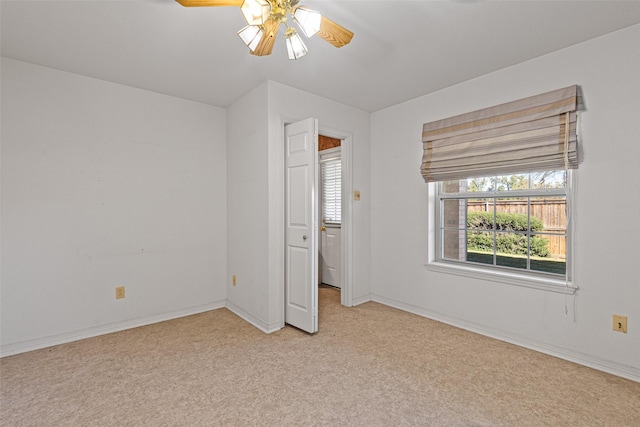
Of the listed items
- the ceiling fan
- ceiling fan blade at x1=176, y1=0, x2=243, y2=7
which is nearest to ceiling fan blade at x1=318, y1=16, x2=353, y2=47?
the ceiling fan

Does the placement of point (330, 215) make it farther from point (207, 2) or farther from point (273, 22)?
point (207, 2)

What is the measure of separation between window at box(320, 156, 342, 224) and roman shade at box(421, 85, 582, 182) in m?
1.43

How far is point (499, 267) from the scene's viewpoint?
2.88 m

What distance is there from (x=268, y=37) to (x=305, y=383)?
2.13 meters

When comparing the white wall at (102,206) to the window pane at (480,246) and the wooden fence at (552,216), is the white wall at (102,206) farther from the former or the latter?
the wooden fence at (552,216)

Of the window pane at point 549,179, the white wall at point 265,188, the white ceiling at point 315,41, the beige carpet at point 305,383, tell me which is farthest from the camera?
the white wall at point 265,188

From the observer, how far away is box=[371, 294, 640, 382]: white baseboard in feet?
7.02

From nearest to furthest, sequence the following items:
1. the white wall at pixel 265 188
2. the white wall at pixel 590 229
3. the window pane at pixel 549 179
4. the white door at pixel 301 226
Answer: the white wall at pixel 590 229, the window pane at pixel 549 179, the white door at pixel 301 226, the white wall at pixel 265 188

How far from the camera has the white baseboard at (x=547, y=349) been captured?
214 cm

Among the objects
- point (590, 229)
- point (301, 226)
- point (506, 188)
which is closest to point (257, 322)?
point (301, 226)

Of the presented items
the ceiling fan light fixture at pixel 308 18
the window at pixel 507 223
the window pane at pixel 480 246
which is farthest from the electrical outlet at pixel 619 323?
the ceiling fan light fixture at pixel 308 18

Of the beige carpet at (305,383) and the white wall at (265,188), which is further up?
the white wall at (265,188)

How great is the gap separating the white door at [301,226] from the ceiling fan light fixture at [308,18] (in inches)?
50.8

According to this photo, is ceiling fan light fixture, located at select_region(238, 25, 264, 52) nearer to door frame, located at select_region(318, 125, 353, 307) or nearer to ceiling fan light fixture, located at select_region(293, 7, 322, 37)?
ceiling fan light fixture, located at select_region(293, 7, 322, 37)
